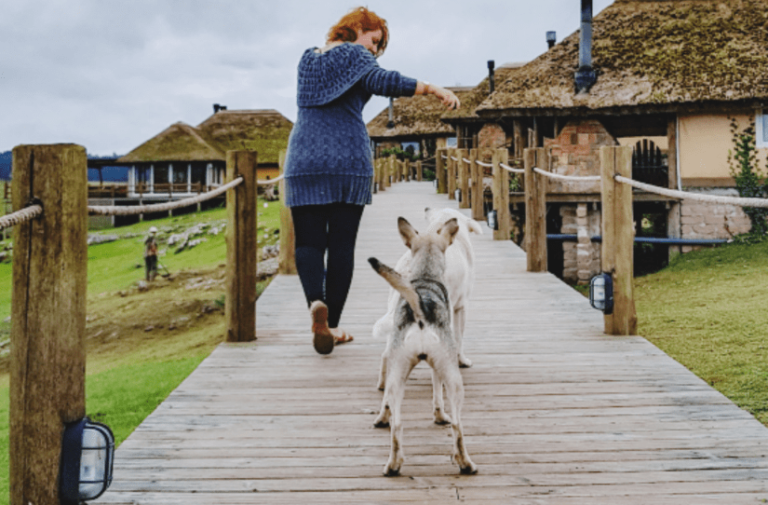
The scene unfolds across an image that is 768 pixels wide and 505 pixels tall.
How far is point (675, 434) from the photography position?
272cm

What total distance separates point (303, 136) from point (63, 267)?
1.98 meters

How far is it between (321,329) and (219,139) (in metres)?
41.4

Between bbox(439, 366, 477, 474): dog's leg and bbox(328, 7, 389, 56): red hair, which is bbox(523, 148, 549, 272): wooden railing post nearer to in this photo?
bbox(328, 7, 389, 56): red hair

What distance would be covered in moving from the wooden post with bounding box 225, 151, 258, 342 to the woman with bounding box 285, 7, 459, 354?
0.50 metres

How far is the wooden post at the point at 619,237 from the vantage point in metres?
4.32

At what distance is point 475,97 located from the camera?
31.4 metres

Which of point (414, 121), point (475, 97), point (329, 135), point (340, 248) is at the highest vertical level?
point (414, 121)

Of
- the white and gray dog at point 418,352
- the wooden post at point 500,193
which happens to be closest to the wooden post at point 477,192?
the wooden post at point 500,193

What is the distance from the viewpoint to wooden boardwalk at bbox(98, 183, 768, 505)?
2.27 meters

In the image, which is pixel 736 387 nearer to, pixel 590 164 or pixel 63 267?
pixel 63 267

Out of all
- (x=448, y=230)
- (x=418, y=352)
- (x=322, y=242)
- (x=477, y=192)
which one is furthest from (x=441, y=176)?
(x=418, y=352)

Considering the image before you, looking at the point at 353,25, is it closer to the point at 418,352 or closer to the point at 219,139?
the point at 418,352

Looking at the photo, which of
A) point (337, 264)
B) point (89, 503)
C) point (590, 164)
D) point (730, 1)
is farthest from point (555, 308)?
point (730, 1)

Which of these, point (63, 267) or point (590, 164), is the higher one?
point (590, 164)
